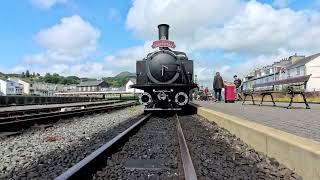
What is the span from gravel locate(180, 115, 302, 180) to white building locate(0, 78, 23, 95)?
386 ft

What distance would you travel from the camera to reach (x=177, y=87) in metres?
17.0

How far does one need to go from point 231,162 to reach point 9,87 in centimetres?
13075

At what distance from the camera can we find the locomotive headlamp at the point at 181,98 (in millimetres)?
16781

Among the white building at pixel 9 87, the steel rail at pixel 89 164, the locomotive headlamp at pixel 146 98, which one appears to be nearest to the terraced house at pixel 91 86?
the white building at pixel 9 87

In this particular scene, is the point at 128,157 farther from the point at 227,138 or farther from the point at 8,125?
the point at 8,125

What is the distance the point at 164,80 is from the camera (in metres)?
17.0

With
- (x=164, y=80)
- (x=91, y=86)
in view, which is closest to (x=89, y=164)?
(x=164, y=80)

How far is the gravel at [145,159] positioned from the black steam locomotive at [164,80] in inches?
301

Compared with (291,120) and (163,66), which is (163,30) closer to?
(163,66)

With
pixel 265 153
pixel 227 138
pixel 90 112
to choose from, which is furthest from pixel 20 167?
pixel 90 112

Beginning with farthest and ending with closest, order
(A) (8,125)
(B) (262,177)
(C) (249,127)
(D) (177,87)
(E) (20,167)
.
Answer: (D) (177,87) → (A) (8,125) → (C) (249,127) → (E) (20,167) → (B) (262,177)

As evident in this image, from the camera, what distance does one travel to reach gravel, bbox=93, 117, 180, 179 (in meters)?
5.11

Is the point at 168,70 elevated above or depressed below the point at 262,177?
above

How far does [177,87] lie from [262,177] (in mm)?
12120
